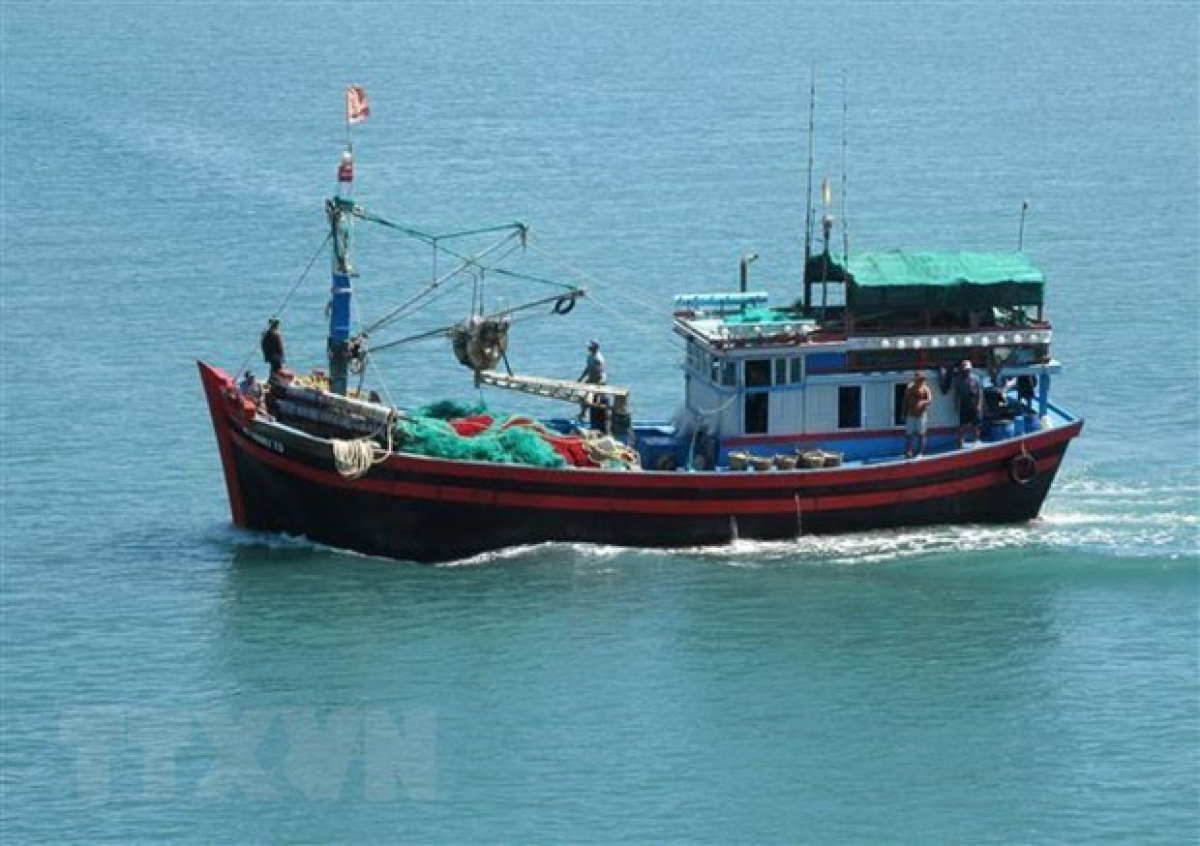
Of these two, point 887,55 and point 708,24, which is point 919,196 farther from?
point 708,24

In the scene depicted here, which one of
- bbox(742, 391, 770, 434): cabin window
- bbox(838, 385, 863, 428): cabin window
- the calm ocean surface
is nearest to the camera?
the calm ocean surface

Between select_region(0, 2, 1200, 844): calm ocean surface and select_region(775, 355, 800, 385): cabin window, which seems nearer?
select_region(0, 2, 1200, 844): calm ocean surface

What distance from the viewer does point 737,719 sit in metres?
41.8

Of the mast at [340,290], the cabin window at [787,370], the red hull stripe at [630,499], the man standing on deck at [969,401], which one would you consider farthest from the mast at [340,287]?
the man standing on deck at [969,401]

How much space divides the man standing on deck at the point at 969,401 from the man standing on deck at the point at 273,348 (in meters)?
10.6

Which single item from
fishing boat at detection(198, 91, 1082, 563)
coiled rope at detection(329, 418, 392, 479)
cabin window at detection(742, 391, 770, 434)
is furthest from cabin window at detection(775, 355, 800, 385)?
coiled rope at detection(329, 418, 392, 479)

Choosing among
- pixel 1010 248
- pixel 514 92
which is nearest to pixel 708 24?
pixel 514 92

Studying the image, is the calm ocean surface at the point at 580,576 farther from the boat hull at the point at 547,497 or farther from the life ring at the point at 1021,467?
the life ring at the point at 1021,467

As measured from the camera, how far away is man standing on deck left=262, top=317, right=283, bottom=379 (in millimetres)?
48438

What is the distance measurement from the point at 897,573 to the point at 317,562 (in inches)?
347

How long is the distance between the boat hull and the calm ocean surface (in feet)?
1.41

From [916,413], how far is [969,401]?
98 cm

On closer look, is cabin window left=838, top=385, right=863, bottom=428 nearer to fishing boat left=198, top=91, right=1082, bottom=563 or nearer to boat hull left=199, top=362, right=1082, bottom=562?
fishing boat left=198, top=91, right=1082, bottom=563

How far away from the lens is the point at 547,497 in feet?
155
